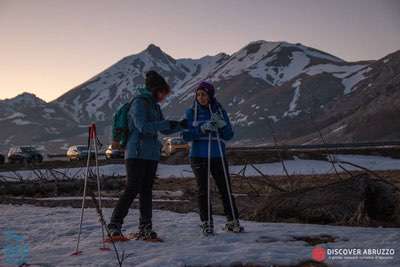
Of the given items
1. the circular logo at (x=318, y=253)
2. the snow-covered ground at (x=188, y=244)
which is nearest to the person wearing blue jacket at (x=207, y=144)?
the snow-covered ground at (x=188, y=244)

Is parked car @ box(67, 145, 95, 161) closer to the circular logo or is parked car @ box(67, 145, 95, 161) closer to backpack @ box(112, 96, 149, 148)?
backpack @ box(112, 96, 149, 148)

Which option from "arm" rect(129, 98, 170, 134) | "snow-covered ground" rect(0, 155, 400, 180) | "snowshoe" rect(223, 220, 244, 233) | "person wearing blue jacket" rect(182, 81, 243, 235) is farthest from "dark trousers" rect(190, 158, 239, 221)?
"snow-covered ground" rect(0, 155, 400, 180)

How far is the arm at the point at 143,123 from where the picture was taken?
6398 mm

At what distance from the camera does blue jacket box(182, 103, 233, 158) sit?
274 inches

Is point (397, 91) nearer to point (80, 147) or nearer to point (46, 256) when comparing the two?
point (80, 147)

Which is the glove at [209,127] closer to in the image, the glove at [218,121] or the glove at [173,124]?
the glove at [218,121]

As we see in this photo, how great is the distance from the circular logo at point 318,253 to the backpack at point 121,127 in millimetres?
2768

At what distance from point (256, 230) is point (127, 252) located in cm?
191

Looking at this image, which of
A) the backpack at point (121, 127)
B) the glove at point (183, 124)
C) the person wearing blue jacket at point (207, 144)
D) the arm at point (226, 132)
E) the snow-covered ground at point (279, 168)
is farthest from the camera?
the snow-covered ground at point (279, 168)

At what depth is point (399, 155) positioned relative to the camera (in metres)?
24.6

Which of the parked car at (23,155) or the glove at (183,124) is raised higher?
the glove at (183,124)

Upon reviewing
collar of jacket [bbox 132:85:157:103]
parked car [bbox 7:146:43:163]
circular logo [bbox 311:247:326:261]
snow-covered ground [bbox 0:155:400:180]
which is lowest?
circular logo [bbox 311:247:326:261]

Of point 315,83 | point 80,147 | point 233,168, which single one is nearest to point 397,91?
point 315,83

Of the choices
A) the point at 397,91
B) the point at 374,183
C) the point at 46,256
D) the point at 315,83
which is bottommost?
the point at 46,256
